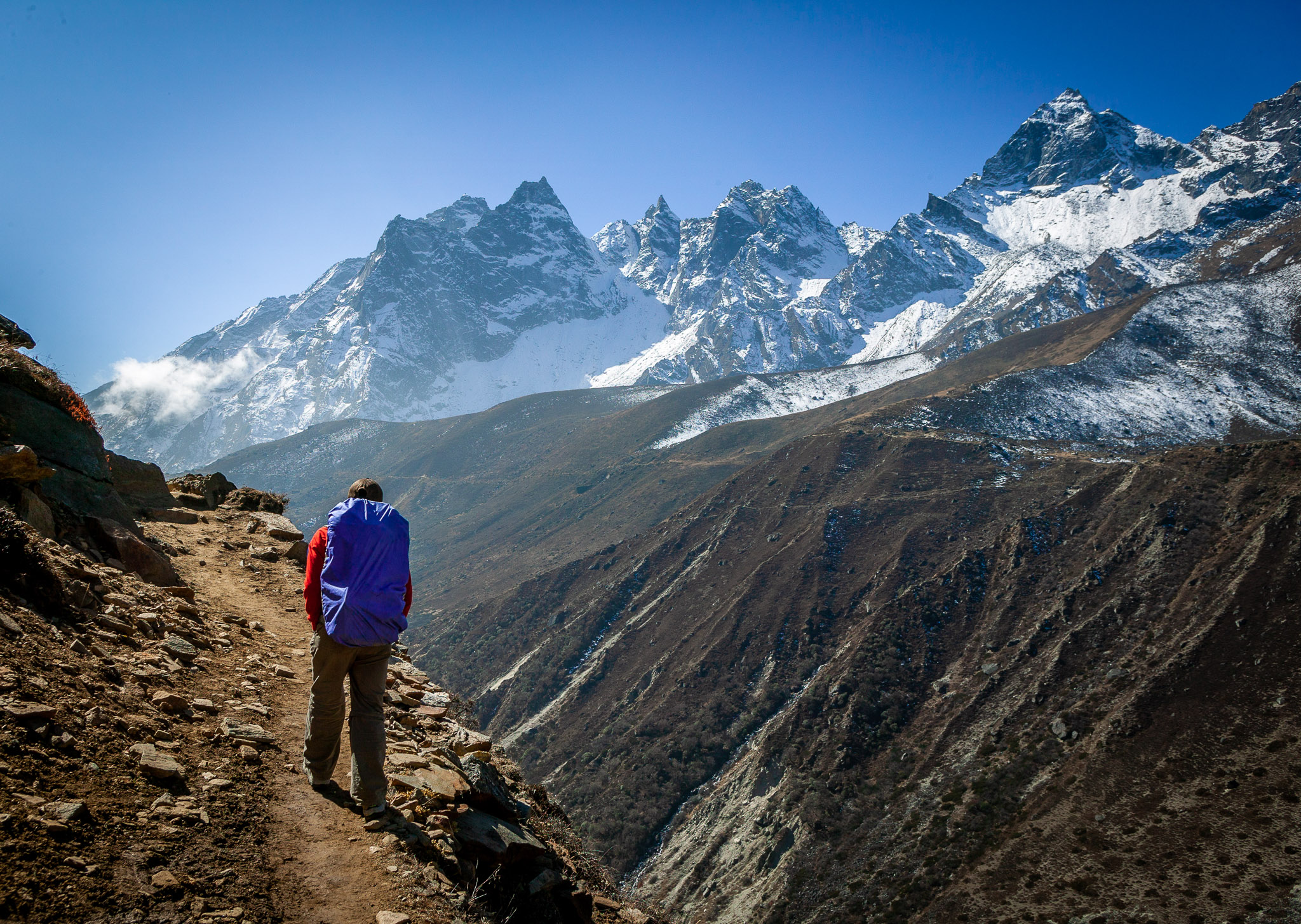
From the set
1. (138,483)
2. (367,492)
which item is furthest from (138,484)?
(367,492)

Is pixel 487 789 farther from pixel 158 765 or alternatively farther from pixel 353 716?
pixel 158 765

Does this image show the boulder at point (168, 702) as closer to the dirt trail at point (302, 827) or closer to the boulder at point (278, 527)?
the dirt trail at point (302, 827)

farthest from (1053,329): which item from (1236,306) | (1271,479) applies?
(1271,479)

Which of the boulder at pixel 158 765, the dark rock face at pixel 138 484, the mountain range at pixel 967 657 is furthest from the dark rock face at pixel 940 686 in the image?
the boulder at pixel 158 765

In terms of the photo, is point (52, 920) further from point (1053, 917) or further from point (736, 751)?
point (736, 751)

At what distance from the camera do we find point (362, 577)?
5.82m

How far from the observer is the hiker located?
18.9 ft

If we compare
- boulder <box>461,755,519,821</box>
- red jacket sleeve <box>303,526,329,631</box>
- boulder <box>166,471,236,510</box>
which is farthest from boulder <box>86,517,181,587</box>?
boulder <box>166,471,236,510</box>

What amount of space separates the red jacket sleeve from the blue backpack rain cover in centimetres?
4

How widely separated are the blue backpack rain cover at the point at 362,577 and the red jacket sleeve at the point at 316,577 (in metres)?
0.04

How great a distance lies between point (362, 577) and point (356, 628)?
1.31 ft

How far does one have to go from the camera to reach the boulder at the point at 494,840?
6074 millimetres

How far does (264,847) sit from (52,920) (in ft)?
4.86

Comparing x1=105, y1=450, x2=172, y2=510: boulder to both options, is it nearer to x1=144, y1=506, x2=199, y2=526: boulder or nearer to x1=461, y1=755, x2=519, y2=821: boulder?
x1=144, y1=506, x2=199, y2=526: boulder
